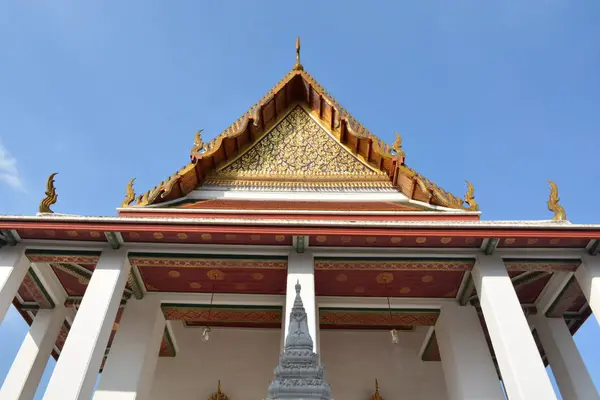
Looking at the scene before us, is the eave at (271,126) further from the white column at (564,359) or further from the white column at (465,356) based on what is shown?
the white column at (564,359)

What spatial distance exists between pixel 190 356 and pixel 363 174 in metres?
3.29

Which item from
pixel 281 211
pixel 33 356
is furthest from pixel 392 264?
pixel 33 356

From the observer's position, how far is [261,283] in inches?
193

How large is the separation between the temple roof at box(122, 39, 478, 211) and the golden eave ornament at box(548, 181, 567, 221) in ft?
3.52

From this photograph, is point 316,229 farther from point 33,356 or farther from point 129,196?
point 33,356

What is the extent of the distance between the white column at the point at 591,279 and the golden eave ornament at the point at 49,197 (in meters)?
5.01

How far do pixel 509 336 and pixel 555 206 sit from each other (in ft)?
5.01

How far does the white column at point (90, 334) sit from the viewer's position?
340 cm

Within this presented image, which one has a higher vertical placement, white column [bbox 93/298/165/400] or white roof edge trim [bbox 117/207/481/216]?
white roof edge trim [bbox 117/207/481/216]

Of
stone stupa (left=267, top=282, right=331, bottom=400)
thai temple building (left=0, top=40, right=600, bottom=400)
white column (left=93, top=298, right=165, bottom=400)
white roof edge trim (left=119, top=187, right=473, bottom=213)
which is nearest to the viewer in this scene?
stone stupa (left=267, top=282, right=331, bottom=400)

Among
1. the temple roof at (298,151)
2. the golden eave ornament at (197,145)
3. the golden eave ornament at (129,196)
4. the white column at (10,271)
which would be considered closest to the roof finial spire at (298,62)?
the temple roof at (298,151)

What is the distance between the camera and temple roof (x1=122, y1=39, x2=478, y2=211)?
5.84m

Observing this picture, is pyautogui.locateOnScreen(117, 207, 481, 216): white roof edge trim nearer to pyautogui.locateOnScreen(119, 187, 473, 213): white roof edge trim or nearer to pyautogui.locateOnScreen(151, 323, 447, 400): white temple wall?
pyautogui.locateOnScreen(119, 187, 473, 213): white roof edge trim

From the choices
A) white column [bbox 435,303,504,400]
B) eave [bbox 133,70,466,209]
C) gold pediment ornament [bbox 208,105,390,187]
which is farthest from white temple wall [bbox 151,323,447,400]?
gold pediment ornament [bbox 208,105,390,187]
